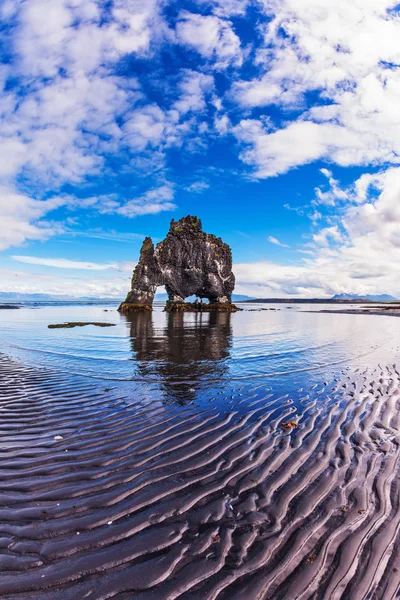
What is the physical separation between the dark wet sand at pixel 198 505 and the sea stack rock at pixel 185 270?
257 ft

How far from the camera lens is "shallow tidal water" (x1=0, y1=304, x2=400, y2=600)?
355 centimetres

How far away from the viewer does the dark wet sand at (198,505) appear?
3.52 m

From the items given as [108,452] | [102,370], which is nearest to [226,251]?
[102,370]

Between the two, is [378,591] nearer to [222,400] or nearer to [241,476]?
[241,476]

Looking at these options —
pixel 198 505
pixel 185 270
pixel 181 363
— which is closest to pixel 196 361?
pixel 181 363

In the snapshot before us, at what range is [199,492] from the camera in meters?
5.22

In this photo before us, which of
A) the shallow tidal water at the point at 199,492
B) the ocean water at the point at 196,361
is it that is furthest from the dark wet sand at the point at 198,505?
the ocean water at the point at 196,361

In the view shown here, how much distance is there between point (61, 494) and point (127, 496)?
1118mm

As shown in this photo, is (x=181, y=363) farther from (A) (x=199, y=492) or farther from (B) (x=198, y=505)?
(B) (x=198, y=505)

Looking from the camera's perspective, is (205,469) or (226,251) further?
(226,251)

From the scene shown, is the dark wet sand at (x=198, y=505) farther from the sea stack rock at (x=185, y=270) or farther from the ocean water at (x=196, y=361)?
the sea stack rock at (x=185, y=270)

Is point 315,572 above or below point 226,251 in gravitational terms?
below

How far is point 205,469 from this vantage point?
5984 mm

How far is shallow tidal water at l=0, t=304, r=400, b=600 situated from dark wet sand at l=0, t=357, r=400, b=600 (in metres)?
0.02
